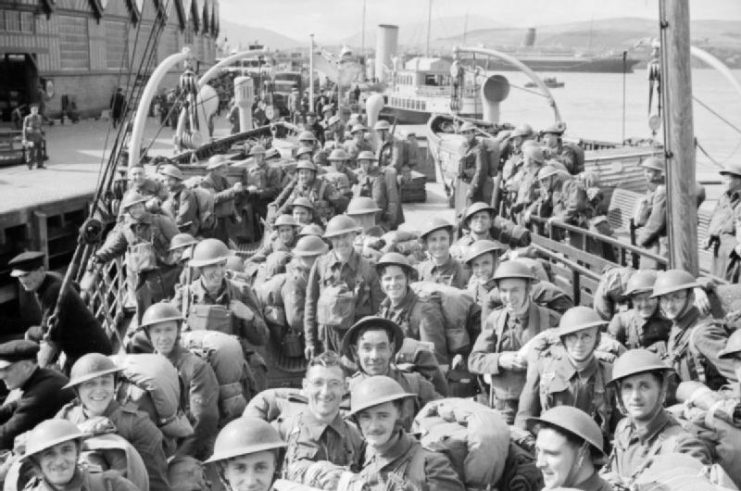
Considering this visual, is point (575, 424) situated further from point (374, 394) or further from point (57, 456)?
point (57, 456)

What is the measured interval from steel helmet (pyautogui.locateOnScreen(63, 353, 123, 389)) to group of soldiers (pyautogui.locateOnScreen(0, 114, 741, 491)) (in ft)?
0.03

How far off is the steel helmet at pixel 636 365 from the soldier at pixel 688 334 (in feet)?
3.40

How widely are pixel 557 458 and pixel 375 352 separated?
1.65m

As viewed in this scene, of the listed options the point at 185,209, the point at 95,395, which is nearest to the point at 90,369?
the point at 95,395

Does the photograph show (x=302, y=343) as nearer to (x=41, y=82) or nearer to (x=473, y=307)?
(x=473, y=307)

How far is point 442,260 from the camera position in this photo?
7500 millimetres

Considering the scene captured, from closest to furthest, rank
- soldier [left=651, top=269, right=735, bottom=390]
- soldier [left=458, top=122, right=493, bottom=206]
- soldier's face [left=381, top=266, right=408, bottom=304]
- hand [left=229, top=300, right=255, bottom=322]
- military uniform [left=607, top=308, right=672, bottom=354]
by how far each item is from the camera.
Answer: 1. soldier [left=651, top=269, right=735, bottom=390]
2. military uniform [left=607, top=308, right=672, bottom=354]
3. soldier's face [left=381, top=266, right=408, bottom=304]
4. hand [left=229, top=300, right=255, bottom=322]
5. soldier [left=458, top=122, right=493, bottom=206]

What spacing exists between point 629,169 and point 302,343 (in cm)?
1040

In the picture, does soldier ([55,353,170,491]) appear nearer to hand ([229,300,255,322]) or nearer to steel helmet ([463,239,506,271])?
hand ([229,300,255,322])

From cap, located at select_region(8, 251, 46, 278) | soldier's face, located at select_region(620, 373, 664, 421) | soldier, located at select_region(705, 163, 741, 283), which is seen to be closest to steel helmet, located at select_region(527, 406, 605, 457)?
soldier's face, located at select_region(620, 373, 664, 421)

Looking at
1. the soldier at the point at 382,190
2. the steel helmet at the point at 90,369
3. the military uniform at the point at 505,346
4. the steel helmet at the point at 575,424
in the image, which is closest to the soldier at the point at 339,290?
the military uniform at the point at 505,346

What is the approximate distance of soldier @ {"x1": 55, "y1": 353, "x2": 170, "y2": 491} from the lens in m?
4.68

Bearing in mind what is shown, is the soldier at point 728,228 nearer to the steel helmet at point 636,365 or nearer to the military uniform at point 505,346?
the military uniform at point 505,346

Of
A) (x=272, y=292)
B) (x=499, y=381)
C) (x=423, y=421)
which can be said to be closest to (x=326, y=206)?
(x=272, y=292)
